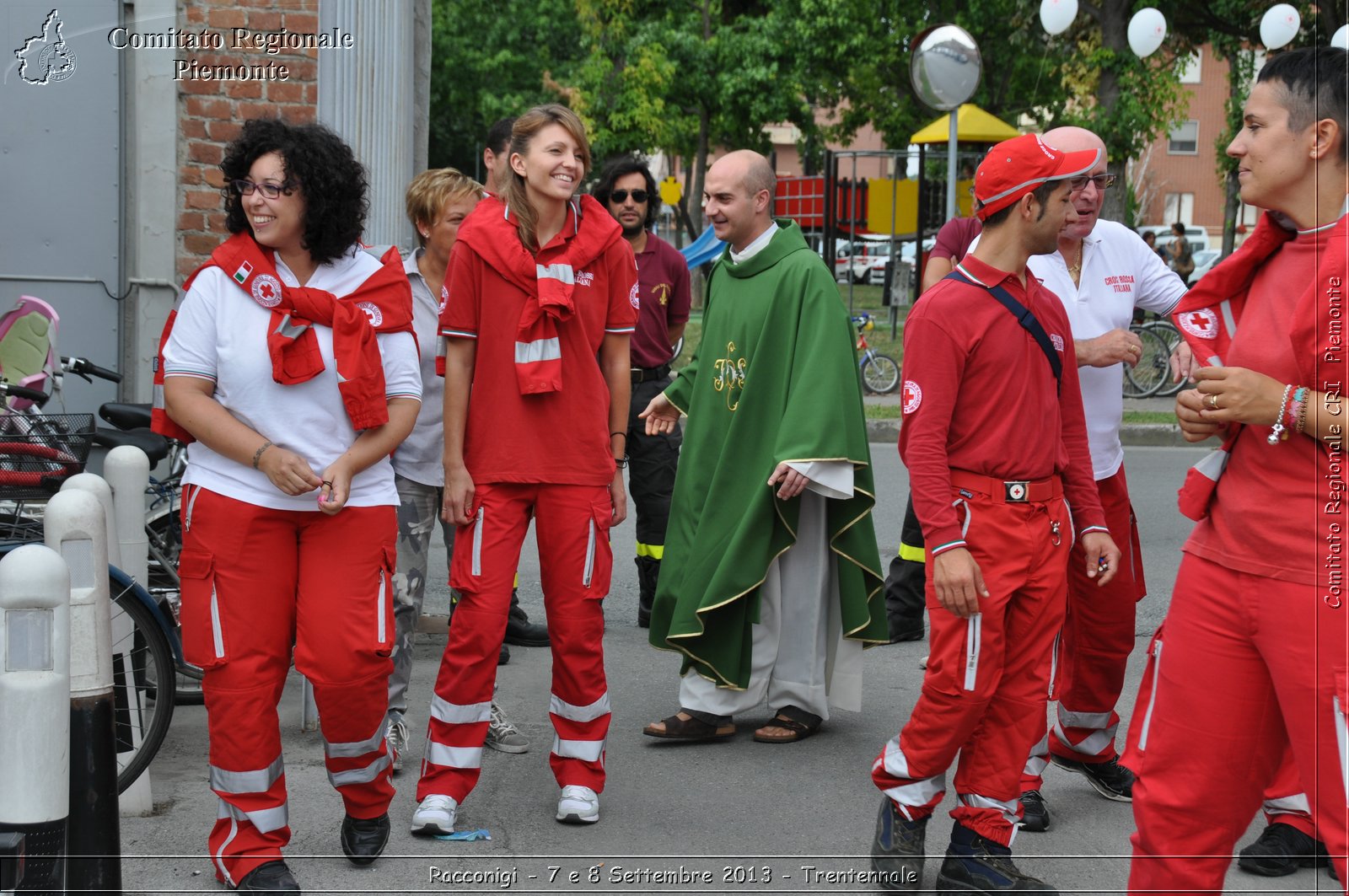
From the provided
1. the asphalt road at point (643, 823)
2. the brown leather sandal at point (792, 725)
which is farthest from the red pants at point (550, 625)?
the brown leather sandal at point (792, 725)

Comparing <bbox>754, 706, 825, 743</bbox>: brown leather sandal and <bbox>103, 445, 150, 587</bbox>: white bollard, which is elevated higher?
<bbox>103, 445, 150, 587</bbox>: white bollard

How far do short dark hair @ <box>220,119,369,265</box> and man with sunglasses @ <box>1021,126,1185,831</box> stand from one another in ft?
7.25

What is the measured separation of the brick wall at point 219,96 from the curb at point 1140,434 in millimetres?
7965

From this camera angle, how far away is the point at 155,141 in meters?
6.64

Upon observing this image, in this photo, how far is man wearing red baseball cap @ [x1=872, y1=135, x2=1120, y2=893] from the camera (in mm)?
3770

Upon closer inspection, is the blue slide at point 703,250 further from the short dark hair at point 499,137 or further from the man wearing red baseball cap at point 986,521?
the man wearing red baseball cap at point 986,521

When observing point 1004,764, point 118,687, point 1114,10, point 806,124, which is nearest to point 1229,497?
point 1004,764

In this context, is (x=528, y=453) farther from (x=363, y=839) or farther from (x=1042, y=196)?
(x=1042, y=196)

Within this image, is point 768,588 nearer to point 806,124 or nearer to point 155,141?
point 155,141

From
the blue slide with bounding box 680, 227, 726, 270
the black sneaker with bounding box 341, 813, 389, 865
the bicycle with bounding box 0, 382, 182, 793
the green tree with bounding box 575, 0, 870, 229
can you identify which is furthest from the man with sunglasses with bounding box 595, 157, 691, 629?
the green tree with bounding box 575, 0, 870, 229

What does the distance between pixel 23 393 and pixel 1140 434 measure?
11094 mm

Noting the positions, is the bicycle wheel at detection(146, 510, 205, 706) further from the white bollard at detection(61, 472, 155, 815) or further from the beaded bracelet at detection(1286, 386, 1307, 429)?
the beaded bracelet at detection(1286, 386, 1307, 429)

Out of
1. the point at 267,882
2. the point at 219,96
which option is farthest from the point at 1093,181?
the point at 219,96

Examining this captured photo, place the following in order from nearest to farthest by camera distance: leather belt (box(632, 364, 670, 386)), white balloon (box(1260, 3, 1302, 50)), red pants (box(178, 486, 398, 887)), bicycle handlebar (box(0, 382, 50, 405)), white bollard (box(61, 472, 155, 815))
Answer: red pants (box(178, 486, 398, 887)) → white bollard (box(61, 472, 155, 815)) → bicycle handlebar (box(0, 382, 50, 405)) → leather belt (box(632, 364, 670, 386)) → white balloon (box(1260, 3, 1302, 50))
